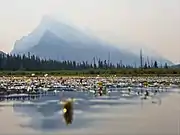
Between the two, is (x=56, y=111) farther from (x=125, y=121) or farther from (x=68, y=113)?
(x=125, y=121)

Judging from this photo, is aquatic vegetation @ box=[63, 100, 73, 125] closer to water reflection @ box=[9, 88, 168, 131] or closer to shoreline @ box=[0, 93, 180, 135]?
water reflection @ box=[9, 88, 168, 131]

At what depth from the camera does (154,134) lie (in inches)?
548

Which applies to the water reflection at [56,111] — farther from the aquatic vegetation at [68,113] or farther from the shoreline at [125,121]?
the shoreline at [125,121]

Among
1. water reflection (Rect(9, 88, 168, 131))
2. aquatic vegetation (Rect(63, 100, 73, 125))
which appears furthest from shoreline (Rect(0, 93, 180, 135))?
aquatic vegetation (Rect(63, 100, 73, 125))

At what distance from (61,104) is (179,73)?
160 feet

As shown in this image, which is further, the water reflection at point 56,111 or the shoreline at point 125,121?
the water reflection at point 56,111

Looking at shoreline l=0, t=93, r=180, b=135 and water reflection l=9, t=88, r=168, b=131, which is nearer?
shoreline l=0, t=93, r=180, b=135

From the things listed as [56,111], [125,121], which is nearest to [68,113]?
[56,111]

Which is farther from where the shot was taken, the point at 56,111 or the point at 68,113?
the point at 56,111

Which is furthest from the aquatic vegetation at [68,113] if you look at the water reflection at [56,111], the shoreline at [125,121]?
the shoreline at [125,121]

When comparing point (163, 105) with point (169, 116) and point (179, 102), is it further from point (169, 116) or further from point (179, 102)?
point (169, 116)

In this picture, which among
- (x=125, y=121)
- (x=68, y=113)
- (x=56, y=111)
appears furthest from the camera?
(x=56, y=111)

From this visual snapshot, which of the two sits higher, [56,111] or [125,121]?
[56,111]

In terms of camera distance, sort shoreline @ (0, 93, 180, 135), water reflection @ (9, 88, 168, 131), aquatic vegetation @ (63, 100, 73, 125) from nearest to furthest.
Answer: shoreline @ (0, 93, 180, 135) < water reflection @ (9, 88, 168, 131) < aquatic vegetation @ (63, 100, 73, 125)
